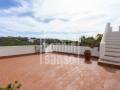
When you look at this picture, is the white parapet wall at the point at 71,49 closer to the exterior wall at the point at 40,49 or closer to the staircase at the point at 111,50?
the exterior wall at the point at 40,49

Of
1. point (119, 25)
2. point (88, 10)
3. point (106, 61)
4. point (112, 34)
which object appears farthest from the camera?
point (119, 25)

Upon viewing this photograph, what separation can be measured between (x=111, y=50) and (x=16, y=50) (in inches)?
230

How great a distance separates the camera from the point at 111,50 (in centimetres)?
646

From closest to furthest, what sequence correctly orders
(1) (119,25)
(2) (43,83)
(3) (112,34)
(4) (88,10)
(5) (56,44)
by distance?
(2) (43,83), (4) (88,10), (3) (112,34), (1) (119,25), (5) (56,44)

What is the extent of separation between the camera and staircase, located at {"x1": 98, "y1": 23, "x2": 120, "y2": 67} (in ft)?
19.2

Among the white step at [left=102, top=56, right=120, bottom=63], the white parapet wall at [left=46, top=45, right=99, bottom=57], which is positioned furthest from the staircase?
the white parapet wall at [left=46, top=45, right=99, bottom=57]

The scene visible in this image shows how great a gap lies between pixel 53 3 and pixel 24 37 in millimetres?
3989

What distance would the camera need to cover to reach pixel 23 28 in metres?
9.36

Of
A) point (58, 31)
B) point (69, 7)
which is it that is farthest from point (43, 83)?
point (58, 31)

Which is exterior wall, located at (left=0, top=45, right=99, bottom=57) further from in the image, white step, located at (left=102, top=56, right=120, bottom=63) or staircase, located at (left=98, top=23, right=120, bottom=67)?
white step, located at (left=102, top=56, right=120, bottom=63)

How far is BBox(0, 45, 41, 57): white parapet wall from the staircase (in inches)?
204

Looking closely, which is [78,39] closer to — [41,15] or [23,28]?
[41,15]

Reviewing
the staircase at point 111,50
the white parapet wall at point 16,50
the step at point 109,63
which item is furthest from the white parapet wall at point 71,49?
the step at point 109,63

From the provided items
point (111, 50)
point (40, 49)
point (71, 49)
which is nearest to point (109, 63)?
point (111, 50)
